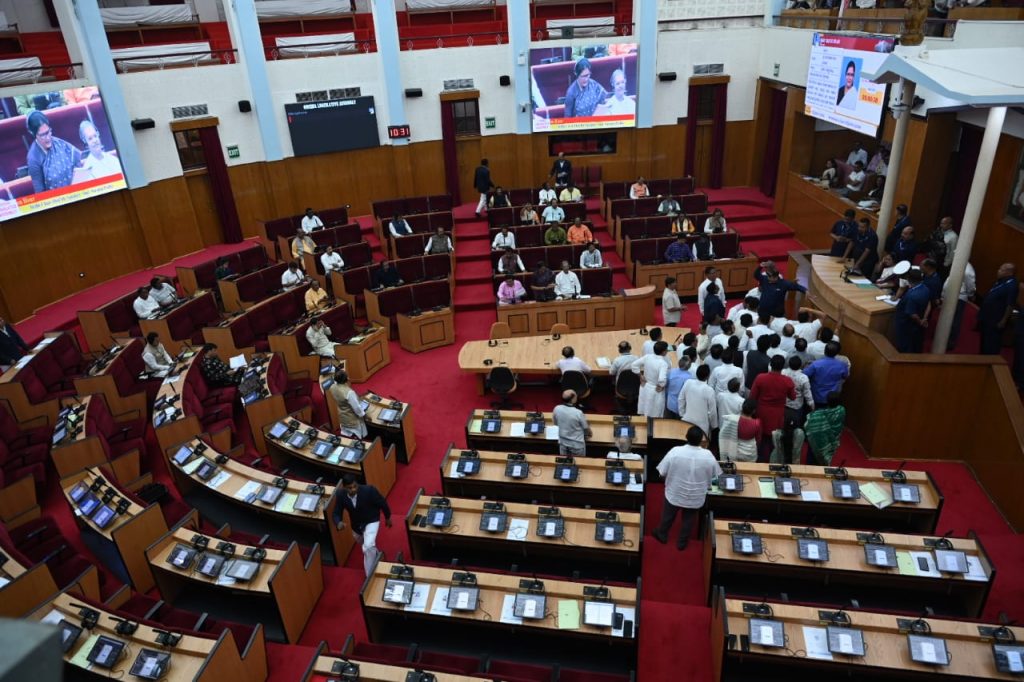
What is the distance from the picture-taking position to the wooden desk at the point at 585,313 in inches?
462

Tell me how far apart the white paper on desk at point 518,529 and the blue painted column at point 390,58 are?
13.4 meters

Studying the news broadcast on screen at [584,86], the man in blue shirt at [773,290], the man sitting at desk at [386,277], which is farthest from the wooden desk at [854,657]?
the news broadcast on screen at [584,86]

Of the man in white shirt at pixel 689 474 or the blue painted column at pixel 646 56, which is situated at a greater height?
the blue painted column at pixel 646 56

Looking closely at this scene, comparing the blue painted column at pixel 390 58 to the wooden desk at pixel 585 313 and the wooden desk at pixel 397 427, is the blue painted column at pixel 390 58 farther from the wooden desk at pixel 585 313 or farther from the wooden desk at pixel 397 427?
the wooden desk at pixel 397 427

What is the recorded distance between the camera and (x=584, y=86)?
1709cm

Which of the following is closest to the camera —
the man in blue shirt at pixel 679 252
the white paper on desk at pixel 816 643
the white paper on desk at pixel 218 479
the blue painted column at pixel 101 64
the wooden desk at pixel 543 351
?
the white paper on desk at pixel 816 643

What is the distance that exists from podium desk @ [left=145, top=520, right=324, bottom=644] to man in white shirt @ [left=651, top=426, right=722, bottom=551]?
11.9ft

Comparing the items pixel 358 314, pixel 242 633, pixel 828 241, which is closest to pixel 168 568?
pixel 242 633

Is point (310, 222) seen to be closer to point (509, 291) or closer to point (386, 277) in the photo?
point (386, 277)

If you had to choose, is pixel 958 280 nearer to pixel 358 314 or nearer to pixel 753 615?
pixel 753 615

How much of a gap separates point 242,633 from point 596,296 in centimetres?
799

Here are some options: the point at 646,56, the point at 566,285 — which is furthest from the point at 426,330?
the point at 646,56

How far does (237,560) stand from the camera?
20.5ft

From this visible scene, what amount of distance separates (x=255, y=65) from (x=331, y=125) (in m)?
2.17
